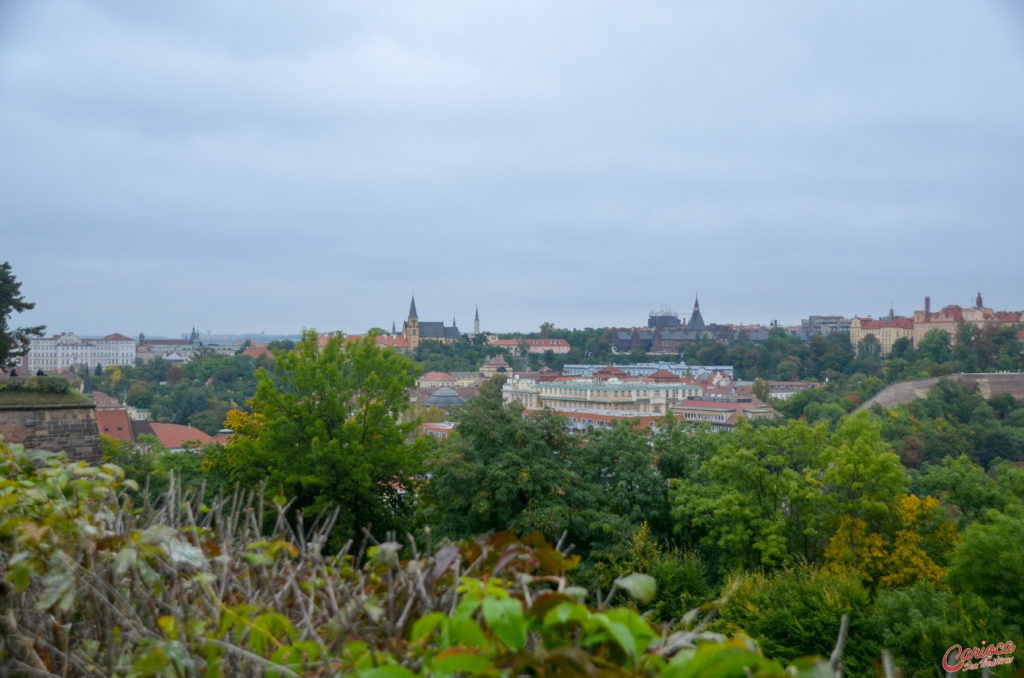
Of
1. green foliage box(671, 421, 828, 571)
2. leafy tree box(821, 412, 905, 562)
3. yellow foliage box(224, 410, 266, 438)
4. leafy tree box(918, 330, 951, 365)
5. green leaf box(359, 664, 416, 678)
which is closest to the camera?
green leaf box(359, 664, 416, 678)

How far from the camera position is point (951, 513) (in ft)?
A: 54.8

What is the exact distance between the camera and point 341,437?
15.0 metres

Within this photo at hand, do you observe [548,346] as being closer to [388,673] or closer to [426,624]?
[426,624]

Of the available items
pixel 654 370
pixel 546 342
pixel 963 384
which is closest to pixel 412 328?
pixel 546 342

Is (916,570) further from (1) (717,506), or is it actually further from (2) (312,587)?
(2) (312,587)

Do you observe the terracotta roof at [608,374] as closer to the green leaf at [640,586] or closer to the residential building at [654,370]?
the residential building at [654,370]

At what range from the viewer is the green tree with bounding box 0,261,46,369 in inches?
918

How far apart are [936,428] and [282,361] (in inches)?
2005

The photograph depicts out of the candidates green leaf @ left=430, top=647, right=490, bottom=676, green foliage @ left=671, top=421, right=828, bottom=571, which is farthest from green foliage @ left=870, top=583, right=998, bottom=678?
green leaf @ left=430, top=647, right=490, bottom=676

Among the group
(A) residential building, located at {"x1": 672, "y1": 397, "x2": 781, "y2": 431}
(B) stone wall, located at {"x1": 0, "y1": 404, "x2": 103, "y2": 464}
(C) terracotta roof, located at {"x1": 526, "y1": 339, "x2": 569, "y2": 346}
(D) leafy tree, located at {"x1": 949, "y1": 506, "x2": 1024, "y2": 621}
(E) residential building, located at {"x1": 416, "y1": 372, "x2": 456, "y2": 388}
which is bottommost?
(A) residential building, located at {"x1": 672, "y1": 397, "x2": 781, "y2": 431}

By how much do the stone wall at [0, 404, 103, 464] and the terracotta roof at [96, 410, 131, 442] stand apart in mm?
28323

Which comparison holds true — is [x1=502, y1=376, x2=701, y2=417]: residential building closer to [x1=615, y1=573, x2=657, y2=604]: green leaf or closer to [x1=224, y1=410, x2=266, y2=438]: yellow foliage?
[x1=224, y1=410, x2=266, y2=438]: yellow foliage

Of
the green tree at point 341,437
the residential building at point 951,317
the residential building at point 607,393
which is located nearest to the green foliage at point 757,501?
the green tree at point 341,437

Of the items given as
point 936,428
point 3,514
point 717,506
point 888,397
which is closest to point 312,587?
point 3,514
